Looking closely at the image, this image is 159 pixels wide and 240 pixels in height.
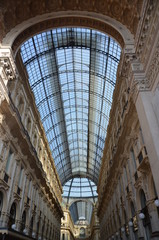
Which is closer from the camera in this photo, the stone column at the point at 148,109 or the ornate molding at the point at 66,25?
the stone column at the point at 148,109

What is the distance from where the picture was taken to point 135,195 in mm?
16453

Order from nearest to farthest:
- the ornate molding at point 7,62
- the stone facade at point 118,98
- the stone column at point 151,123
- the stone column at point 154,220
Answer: the stone column at point 151,123 < the stone facade at point 118,98 < the stone column at point 154,220 < the ornate molding at point 7,62

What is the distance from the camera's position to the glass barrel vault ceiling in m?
24.1

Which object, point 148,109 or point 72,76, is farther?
point 72,76

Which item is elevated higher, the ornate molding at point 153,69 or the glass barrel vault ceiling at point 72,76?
the glass barrel vault ceiling at point 72,76

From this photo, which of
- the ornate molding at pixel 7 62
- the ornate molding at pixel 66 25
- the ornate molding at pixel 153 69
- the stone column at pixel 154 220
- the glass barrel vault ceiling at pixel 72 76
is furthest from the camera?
the glass barrel vault ceiling at pixel 72 76

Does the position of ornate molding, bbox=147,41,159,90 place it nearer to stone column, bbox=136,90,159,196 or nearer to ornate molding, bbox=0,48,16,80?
stone column, bbox=136,90,159,196

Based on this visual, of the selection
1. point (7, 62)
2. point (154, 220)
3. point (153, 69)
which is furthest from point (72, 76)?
point (154, 220)

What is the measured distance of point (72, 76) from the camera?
32.3 metres

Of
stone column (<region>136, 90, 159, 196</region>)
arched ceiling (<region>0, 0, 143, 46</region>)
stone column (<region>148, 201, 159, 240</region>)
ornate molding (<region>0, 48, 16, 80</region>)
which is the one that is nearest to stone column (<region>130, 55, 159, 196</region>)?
stone column (<region>136, 90, 159, 196</region>)

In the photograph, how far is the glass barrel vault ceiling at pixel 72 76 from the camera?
24.1m

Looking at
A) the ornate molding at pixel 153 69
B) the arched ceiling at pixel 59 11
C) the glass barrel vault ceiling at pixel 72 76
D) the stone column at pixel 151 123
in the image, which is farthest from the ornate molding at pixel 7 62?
the ornate molding at pixel 153 69

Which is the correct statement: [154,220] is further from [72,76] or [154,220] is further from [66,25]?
[72,76]

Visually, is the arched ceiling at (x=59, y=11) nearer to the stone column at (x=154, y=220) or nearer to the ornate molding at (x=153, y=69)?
the ornate molding at (x=153, y=69)
